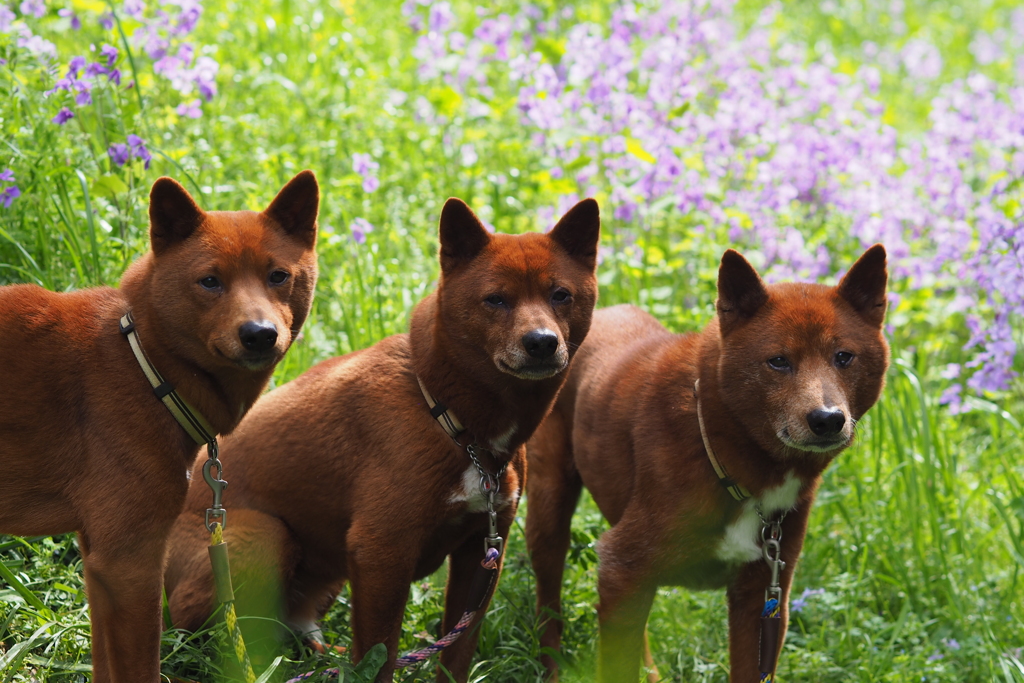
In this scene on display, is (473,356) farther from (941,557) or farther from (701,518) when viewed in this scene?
(941,557)

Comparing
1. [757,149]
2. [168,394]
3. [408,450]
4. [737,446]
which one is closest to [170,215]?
[168,394]

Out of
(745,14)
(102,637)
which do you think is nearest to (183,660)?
(102,637)

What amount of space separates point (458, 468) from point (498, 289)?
613 mm

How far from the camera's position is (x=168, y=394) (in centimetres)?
277

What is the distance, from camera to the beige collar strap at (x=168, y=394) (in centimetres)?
276

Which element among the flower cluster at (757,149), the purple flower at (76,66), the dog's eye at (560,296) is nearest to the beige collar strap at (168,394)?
the dog's eye at (560,296)

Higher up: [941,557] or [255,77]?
[255,77]

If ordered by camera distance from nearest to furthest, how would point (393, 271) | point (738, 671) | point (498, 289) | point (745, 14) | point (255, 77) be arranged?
point (498, 289), point (738, 671), point (393, 271), point (255, 77), point (745, 14)

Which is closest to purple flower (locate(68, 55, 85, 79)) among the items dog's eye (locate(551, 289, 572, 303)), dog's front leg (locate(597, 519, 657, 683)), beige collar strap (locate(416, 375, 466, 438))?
beige collar strap (locate(416, 375, 466, 438))

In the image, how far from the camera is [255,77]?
657 centimetres

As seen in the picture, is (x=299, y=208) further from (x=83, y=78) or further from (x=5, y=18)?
(x=5, y=18)

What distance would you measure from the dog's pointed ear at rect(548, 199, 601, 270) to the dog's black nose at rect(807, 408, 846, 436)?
0.94 m

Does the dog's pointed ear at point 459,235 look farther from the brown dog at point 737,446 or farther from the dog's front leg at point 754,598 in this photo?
the dog's front leg at point 754,598

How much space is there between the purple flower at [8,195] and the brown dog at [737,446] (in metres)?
2.54
